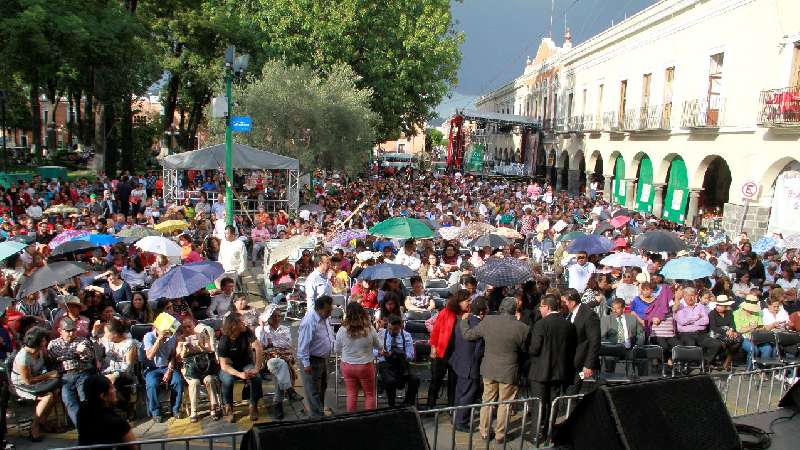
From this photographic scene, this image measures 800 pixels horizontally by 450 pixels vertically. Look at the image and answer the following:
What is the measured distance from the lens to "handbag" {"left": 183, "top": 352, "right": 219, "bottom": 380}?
6.68 metres

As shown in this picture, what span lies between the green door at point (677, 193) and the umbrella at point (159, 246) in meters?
18.5

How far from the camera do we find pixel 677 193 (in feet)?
76.6

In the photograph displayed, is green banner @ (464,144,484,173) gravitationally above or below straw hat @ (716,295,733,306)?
above

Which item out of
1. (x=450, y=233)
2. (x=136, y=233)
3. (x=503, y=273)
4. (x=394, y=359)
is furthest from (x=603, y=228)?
(x=136, y=233)

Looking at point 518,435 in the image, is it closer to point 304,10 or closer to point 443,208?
point 443,208

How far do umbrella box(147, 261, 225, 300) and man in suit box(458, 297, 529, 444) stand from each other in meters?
3.65

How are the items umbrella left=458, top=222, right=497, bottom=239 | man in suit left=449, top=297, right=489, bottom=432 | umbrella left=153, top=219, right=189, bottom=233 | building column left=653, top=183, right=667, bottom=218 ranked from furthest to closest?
building column left=653, top=183, right=667, bottom=218
umbrella left=458, top=222, right=497, bottom=239
umbrella left=153, top=219, right=189, bottom=233
man in suit left=449, top=297, right=489, bottom=432

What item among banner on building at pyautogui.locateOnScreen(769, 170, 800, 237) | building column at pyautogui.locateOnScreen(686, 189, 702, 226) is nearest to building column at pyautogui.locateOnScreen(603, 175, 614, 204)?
building column at pyautogui.locateOnScreen(686, 189, 702, 226)

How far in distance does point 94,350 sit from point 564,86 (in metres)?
35.4

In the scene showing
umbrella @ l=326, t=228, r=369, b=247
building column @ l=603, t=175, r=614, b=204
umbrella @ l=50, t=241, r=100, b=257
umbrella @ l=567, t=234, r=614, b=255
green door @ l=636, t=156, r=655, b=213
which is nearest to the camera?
umbrella @ l=50, t=241, r=100, b=257

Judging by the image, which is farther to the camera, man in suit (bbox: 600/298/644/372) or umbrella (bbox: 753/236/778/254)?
umbrella (bbox: 753/236/778/254)

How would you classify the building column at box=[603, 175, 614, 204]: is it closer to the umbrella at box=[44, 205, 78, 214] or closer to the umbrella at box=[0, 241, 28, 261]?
the umbrella at box=[44, 205, 78, 214]

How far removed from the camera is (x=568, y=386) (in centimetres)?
633

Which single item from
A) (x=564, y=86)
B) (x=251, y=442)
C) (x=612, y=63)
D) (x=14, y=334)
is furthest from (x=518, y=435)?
(x=564, y=86)
